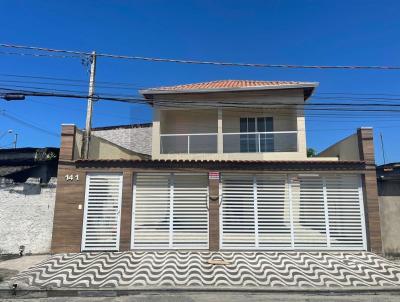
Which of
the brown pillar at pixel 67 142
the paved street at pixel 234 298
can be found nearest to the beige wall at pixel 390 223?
the paved street at pixel 234 298

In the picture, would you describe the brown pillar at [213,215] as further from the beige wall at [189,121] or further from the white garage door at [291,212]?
the beige wall at [189,121]

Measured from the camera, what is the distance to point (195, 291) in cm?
735

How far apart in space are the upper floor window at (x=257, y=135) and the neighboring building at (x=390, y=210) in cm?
494

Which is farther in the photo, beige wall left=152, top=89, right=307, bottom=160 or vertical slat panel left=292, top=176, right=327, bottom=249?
beige wall left=152, top=89, right=307, bottom=160

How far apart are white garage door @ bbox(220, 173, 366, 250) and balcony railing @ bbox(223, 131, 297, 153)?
3568 mm

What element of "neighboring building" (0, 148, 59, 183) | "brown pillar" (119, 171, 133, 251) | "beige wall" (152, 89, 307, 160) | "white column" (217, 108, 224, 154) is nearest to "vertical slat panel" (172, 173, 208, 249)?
"brown pillar" (119, 171, 133, 251)

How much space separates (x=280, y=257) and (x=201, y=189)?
10.7 ft

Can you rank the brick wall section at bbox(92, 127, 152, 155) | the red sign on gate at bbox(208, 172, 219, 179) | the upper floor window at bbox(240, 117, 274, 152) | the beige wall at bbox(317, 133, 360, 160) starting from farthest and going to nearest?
the brick wall section at bbox(92, 127, 152, 155)
the upper floor window at bbox(240, 117, 274, 152)
the beige wall at bbox(317, 133, 360, 160)
the red sign on gate at bbox(208, 172, 219, 179)

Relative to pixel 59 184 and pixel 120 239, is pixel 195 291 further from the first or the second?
pixel 59 184

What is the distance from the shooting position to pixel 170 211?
10.8 meters

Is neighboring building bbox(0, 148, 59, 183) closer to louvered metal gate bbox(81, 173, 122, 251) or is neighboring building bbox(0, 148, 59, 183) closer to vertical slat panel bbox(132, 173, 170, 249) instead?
louvered metal gate bbox(81, 173, 122, 251)

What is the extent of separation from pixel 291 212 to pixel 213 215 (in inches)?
101

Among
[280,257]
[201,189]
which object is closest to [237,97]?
[201,189]

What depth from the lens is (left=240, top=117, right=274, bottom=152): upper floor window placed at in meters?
14.6
